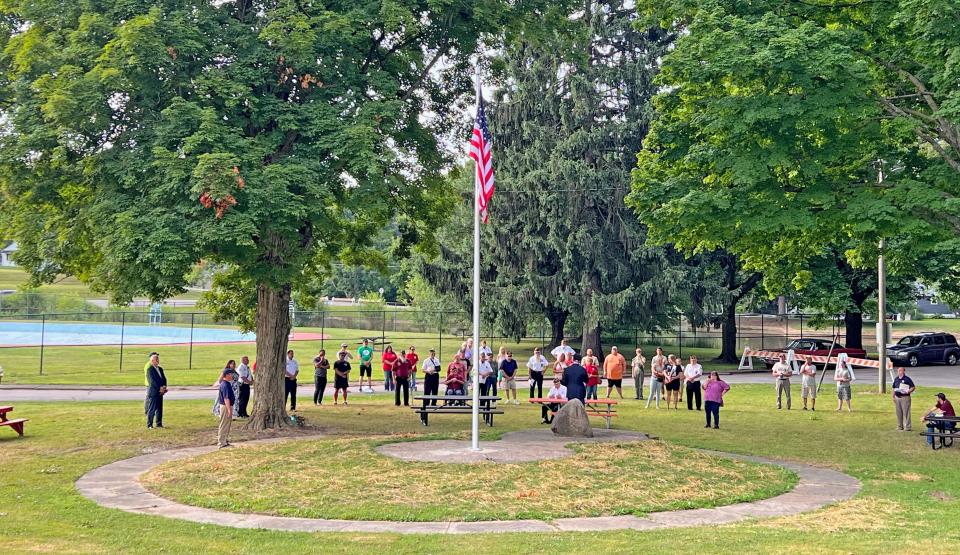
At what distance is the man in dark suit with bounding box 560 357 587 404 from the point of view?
772 inches

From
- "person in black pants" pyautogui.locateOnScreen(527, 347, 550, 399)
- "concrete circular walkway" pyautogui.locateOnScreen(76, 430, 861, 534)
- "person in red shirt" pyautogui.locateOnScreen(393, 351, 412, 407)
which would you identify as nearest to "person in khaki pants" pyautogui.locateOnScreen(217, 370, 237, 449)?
"concrete circular walkway" pyautogui.locateOnScreen(76, 430, 861, 534)

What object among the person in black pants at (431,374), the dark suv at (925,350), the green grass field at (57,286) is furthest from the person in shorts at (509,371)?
the green grass field at (57,286)

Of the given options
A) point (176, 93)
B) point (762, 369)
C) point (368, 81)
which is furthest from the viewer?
point (762, 369)

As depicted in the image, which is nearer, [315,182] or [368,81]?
[315,182]

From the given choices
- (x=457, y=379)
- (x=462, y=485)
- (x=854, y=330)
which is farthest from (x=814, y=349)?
(x=462, y=485)

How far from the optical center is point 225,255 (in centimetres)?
1819

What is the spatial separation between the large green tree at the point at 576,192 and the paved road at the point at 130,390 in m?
5.02

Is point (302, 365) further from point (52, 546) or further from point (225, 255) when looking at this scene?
point (52, 546)

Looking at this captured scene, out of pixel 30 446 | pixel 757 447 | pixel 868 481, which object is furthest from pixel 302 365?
pixel 868 481

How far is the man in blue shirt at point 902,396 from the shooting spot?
835 inches

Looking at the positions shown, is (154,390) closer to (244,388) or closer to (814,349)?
(244,388)

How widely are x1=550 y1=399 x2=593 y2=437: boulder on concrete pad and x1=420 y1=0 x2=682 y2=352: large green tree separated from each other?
65.7 ft

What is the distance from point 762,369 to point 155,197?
3170 centimetres

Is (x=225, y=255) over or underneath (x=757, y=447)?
over
